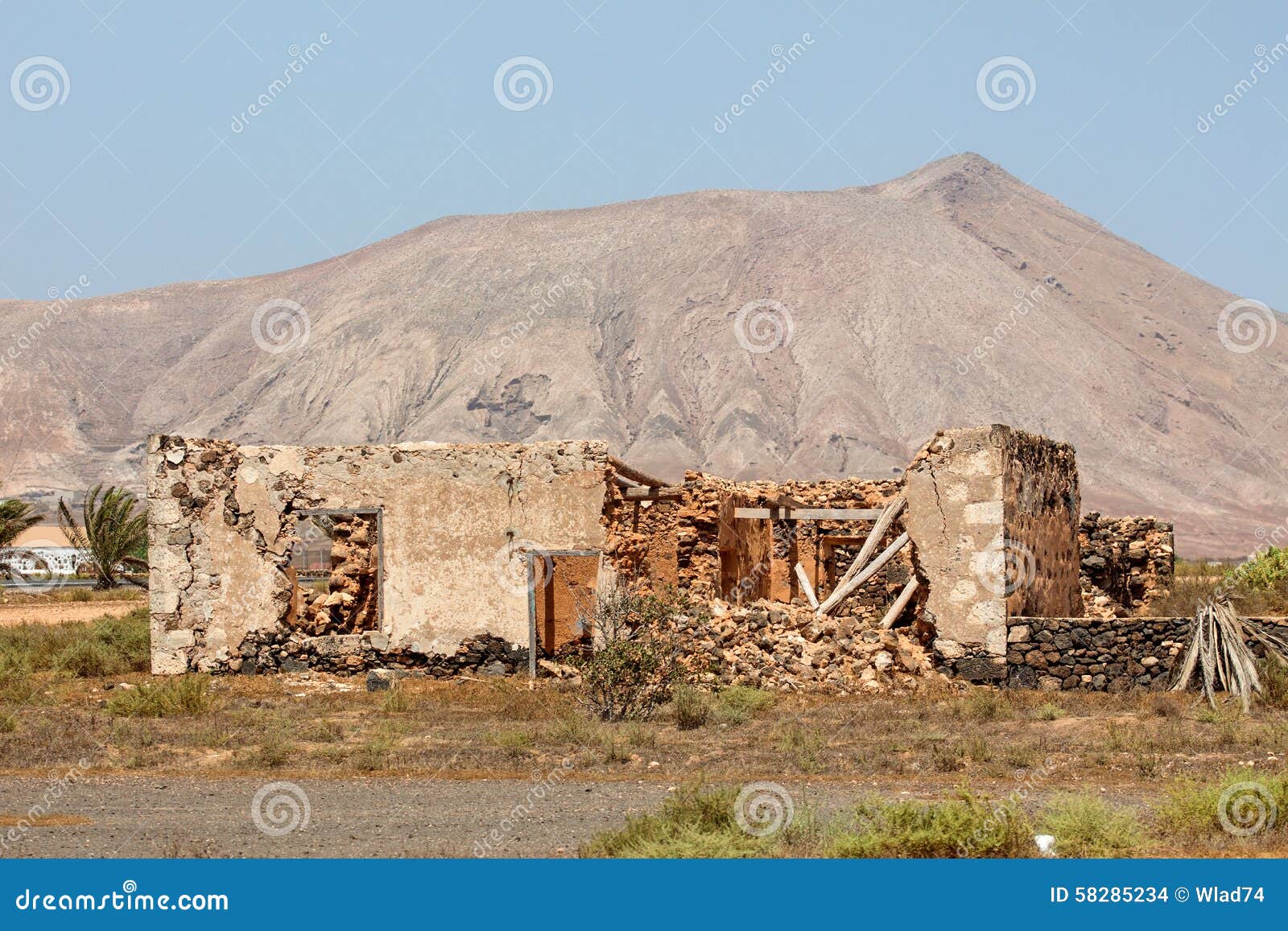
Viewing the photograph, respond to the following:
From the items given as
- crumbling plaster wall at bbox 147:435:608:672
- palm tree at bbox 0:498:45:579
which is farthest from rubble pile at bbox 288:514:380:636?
palm tree at bbox 0:498:45:579

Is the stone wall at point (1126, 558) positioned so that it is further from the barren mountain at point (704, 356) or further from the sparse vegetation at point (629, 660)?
the barren mountain at point (704, 356)

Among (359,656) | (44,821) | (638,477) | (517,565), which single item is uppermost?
(638,477)

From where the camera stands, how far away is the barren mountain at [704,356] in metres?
89.8

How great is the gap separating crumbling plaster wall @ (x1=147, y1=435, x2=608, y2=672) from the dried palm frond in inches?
269

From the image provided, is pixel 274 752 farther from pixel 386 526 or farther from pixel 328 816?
pixel 386 526

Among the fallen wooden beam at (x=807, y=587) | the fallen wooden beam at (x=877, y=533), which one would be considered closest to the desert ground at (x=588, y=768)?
the fallen wooden beam at (x=877, y=533)

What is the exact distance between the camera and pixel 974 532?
16562 millimetres

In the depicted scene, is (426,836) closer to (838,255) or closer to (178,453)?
(178,453)

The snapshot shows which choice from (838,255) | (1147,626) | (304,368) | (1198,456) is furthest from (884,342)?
(1147,626)

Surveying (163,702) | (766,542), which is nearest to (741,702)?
(163,702)

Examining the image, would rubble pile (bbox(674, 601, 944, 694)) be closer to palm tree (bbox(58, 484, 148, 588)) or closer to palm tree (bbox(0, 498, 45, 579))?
palm tree (bbox(0, 498, 45, 579))

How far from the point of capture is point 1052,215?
463 ft

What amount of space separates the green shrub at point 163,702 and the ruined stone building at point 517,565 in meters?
2.73

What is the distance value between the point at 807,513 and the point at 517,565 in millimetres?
5263
